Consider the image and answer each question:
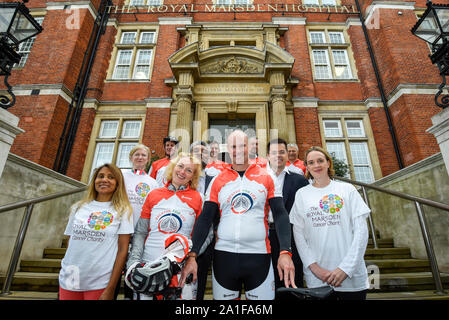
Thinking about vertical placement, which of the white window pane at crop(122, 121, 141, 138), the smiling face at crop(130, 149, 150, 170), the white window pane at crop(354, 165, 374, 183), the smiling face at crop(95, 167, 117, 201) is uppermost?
the white window pane at crop(122, 121, 141, 138)

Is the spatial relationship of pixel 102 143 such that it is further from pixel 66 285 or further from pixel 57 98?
pixel 66 285

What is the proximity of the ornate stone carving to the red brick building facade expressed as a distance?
0.13 feet

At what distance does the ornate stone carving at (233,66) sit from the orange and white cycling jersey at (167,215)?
7.62 m

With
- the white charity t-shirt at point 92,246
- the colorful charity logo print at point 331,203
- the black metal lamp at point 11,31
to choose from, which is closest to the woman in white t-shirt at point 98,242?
the white charity t-shirt at point 92,246

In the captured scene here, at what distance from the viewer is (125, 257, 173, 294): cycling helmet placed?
139 centimetres

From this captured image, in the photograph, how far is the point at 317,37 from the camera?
34.0 ft

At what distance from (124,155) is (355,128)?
898cm

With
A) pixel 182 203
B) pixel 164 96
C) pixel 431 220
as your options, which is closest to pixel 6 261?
pixel 182 203

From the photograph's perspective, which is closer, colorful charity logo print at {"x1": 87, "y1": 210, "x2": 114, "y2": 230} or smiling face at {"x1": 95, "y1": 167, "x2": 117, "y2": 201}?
colorful charity logo print at {"x1": 87, "y1": 210, "x2": 114, "y2": 230}

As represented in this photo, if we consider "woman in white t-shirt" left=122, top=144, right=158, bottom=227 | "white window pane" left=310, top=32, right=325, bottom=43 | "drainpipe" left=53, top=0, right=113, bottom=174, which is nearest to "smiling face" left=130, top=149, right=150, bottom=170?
"woman in white t-shirt" left=122, top=144, right=158, bottom=227

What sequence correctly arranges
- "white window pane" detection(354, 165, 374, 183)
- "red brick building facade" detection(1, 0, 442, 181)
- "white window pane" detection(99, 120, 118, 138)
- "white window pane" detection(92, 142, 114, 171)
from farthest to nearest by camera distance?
"white window pane" detection(99, 120, 118, 138) → "white window pane" detection(92, 142, 114, 171) → "white window pane" detection(354, 165, 374, 183) → "red brick building facade" detection(1, 0, 442, 181)

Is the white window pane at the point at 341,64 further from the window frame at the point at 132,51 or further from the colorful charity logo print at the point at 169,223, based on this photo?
the colorful charity logo print at the point at 169,223

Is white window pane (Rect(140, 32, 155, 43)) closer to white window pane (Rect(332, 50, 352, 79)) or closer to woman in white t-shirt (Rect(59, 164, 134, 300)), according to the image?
white window pane (Rect(332, 50, 352, 79))

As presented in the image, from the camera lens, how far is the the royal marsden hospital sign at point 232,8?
34.6ft
